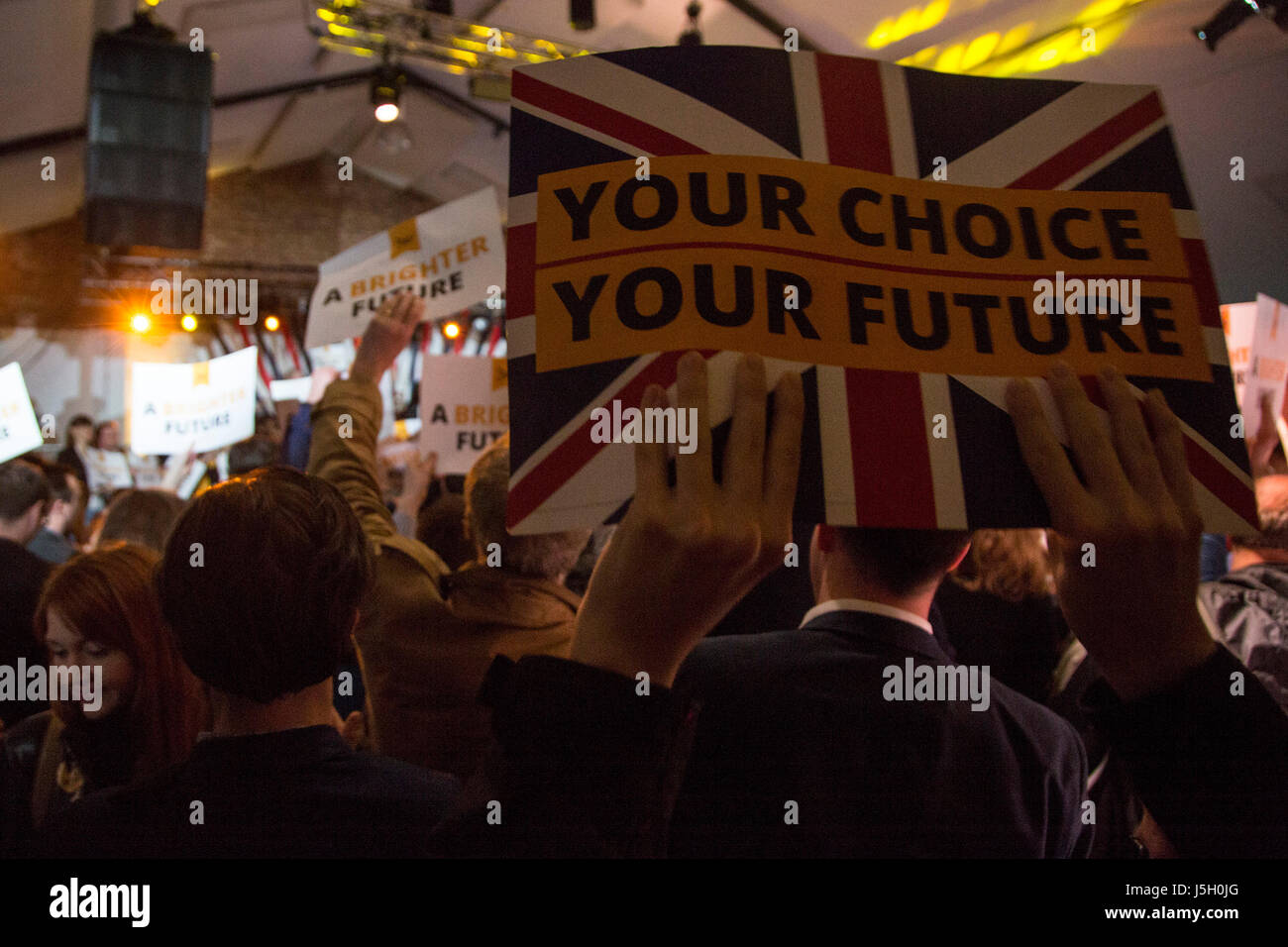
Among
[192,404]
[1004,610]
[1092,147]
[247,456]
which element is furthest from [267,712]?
[192,404]

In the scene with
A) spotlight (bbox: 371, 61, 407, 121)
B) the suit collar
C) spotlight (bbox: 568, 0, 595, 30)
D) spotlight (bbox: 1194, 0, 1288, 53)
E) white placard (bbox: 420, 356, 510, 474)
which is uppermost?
spotlight (bbox: 371, 61, 407, 121)

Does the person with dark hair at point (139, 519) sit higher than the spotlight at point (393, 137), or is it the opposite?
the spotlight at point (393, 137)

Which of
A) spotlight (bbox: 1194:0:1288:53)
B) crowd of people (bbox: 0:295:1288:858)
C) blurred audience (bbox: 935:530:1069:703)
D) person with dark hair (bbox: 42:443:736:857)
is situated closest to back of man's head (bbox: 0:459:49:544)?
crowd of people (bbox: 0:295:1288:858)

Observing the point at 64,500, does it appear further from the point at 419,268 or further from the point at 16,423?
the point at 419,268

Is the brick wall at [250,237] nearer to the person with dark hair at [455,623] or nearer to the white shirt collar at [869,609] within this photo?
the person with dark hair at [455,623]

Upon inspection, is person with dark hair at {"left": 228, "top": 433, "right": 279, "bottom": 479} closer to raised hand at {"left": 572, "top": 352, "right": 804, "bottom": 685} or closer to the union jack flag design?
the union jack flag design

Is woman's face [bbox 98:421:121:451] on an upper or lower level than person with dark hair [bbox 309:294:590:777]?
upper

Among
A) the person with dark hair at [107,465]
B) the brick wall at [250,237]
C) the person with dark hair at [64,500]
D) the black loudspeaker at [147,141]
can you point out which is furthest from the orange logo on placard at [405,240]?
the brick wall at [250,237]

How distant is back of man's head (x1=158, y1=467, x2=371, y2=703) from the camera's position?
0.92 m

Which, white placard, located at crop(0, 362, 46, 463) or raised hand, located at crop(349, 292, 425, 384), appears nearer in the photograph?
raised hand, located at crop(349, 292, 425, 384)

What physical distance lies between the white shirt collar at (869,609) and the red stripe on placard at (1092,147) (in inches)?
20.0

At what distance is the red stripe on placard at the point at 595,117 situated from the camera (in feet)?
2.51

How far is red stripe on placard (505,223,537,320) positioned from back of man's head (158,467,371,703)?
39cm

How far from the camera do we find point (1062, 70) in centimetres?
539
